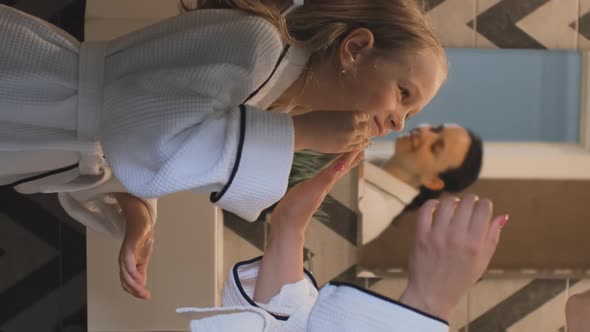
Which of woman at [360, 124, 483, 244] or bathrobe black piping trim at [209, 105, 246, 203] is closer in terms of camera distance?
bathrobe black piping trim at [209, 105, 246, 203]

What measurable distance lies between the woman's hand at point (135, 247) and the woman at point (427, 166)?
0.39 metres

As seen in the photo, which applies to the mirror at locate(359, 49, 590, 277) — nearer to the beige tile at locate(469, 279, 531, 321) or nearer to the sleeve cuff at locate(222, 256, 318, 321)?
the beige tile at locate(469, 279, 531, 321)

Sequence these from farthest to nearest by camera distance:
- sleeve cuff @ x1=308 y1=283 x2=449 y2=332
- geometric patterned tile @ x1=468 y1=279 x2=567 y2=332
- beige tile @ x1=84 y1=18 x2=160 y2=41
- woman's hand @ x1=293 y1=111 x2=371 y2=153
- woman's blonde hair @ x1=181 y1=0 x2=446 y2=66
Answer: beige tile @ x1=84 y1=18 x2=160 y2=41 < geometric patterned tile @ x1=468 y1=279 x2=567 y2=332 < woman's blonde hair @ x1=181 y1=0 x2=446 y2=66 < woman's hand @ x1=293 y1=111 x2=371 y2=153 < sleeve cuff @ x1=308 y1=283 x2=449 y2=332

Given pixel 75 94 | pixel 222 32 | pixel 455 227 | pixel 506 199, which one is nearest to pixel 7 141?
pixel 75 94

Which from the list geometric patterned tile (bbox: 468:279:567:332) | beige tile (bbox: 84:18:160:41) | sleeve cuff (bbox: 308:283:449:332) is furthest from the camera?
beige tile (bbox: 84:18:160:41)

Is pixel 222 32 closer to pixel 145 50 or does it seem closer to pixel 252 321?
pixel 145 50

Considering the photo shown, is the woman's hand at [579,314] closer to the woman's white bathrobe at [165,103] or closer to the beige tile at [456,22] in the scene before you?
the woman's white bathrobe at [165,103]

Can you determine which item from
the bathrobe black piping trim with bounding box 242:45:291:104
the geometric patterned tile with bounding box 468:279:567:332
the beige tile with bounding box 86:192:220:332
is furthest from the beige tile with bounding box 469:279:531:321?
the bathrobe black piping trim with bounding box 242:45:291:104

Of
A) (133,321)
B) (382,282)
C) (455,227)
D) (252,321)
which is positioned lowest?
(133,321)

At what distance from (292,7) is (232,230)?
17.8 inches

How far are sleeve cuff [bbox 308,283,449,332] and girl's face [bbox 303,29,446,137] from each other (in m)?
0.21

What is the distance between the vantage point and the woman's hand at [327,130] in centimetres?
43

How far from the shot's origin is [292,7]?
0.50m

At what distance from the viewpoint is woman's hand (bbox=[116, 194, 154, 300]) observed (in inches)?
21.8
